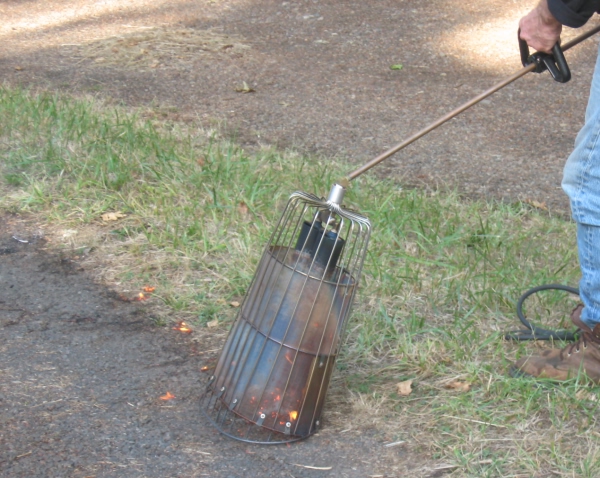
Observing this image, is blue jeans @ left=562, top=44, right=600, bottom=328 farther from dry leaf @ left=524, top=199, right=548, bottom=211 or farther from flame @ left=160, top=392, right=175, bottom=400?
dry leaf @ left=524, top=199, right=548, bottom=211

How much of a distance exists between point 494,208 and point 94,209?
7.29ft

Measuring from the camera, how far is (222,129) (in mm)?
5492

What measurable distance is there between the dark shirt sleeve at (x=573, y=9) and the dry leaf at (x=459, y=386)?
1301 millimetres

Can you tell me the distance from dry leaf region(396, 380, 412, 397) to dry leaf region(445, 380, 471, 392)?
0.45 ft

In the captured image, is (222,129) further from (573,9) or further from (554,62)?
(573,9)

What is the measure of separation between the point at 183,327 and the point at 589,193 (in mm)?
1680

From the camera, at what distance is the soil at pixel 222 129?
263cm

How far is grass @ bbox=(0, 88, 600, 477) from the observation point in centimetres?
275

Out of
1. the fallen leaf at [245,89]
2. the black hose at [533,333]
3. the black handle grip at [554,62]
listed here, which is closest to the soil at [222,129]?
the fallen leaf at [245,89]

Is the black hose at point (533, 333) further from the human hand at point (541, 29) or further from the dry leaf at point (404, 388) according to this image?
the human hand at point (541, 29)

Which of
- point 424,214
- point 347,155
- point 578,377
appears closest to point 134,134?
point 347,155

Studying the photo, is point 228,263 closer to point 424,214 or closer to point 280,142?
point 424,214

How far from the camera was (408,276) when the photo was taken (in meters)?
3.62

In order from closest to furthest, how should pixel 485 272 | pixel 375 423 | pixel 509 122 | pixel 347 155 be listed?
1. pixel 375 423
2. pixel 485 272
3. pixel 347 155
4. pixel 509 122
